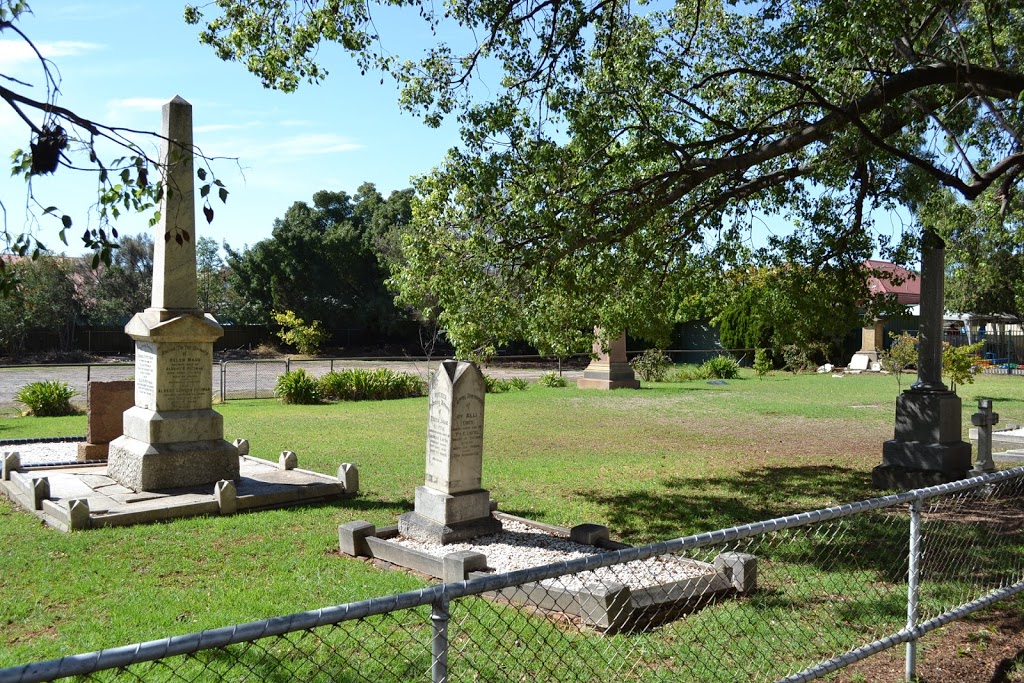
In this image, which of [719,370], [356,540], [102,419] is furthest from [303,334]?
[356,540]

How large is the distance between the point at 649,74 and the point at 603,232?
2086 millimetres

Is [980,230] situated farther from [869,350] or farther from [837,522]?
[869,350]

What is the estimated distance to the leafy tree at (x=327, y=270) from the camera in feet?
160

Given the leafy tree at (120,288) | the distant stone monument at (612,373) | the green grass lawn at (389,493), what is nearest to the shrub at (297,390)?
the green grass lawn at (389,493)

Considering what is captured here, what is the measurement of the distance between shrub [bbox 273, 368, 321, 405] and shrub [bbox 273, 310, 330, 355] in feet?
71.0

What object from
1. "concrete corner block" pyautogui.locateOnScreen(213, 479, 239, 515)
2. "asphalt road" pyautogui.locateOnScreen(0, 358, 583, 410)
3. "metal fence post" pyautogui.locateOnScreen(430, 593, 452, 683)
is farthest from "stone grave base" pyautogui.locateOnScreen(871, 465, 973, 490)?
"asphalt road" pyautogui.locateOnScreen(0, 358, 583, 410)

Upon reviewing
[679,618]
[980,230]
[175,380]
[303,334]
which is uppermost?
[980,230]

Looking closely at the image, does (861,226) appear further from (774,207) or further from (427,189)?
(427,189)

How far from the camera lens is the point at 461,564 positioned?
6.70 metres

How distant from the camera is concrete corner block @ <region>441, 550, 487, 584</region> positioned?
6.71m

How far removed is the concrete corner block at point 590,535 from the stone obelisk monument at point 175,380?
16.6 ft

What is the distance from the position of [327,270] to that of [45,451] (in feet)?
119

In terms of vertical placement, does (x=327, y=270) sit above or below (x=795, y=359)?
above

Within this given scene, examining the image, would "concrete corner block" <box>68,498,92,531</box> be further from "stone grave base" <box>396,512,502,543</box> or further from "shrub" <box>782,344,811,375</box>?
"shrub" <box>782,344,811,375</box>
